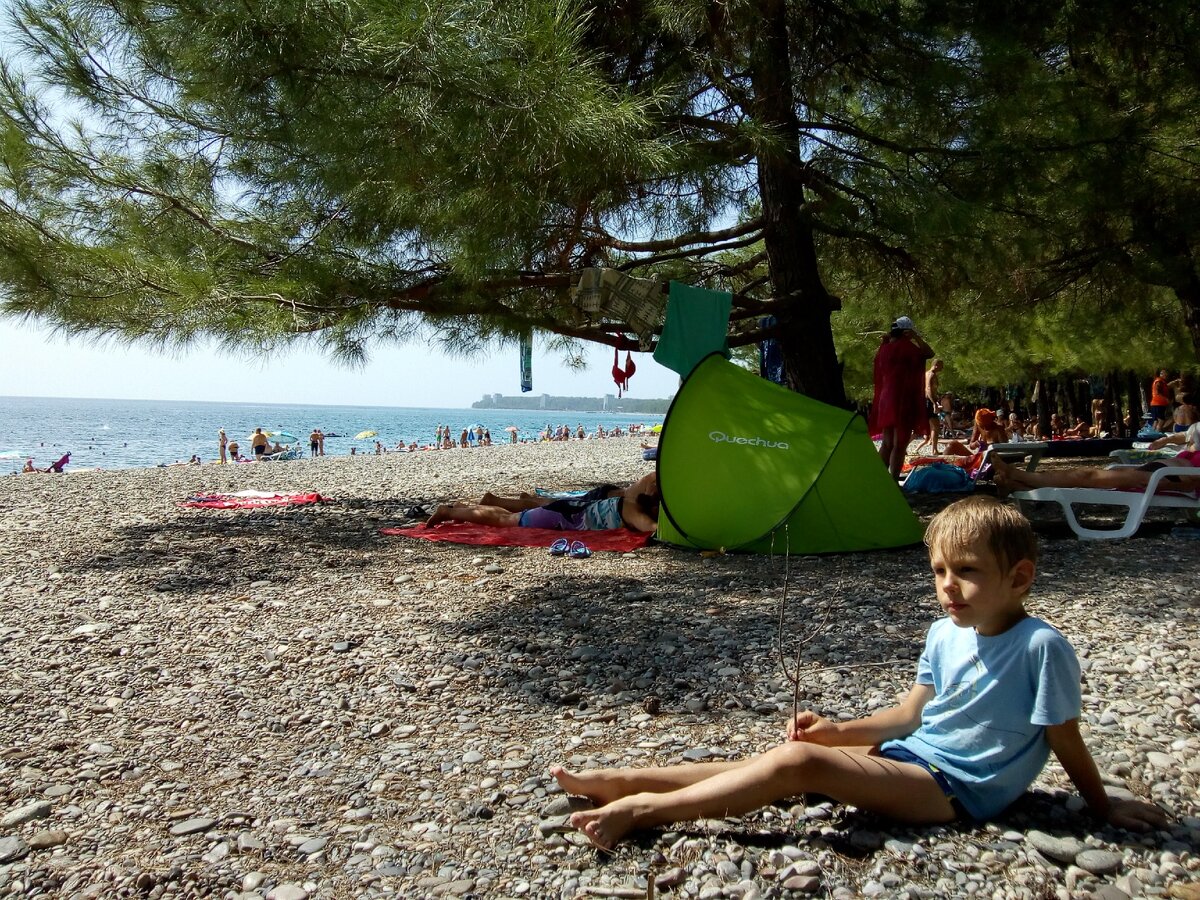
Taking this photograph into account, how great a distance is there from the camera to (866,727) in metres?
2.25

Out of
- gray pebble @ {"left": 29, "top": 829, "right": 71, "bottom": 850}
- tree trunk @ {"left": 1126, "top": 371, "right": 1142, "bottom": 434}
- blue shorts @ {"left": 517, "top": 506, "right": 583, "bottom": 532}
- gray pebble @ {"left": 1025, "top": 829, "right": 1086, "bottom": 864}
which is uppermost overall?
tree trunk @ {"left": 1126, "top": 371, "right": 1142, "bottom": 434}

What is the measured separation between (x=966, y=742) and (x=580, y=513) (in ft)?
16.3

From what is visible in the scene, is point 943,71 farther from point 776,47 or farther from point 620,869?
point 620,869

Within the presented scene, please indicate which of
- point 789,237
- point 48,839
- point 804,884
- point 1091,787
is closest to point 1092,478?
point 789,237

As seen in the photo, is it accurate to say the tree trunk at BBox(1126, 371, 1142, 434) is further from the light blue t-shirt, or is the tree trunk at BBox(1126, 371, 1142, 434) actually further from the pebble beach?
the light blue t-shirt

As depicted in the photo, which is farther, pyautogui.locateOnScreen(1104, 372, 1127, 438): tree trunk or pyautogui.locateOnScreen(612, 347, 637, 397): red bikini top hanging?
pyautogui.locateOnScreen(1104, 372, 1127, 438): tree trunk

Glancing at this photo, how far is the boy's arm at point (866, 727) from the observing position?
7.31 feet

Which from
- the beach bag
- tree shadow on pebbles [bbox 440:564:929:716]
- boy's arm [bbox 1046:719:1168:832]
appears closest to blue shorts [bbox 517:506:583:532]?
tree shadow on pebbles [bbox 440:564:929:716]

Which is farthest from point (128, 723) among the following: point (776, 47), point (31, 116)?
point (776, 47)

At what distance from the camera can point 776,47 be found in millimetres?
6430

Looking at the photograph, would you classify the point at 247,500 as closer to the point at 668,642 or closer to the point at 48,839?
the point at 668,642

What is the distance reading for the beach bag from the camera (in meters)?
8.80

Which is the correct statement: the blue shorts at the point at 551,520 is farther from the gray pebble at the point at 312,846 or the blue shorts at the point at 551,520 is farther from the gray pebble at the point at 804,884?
the gray pebble at the point at 804,884

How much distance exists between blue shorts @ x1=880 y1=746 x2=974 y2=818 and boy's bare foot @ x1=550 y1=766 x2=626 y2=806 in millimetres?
661
